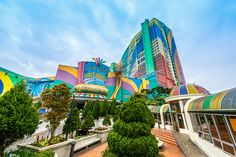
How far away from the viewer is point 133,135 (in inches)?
213

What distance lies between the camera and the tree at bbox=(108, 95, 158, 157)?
5.03m

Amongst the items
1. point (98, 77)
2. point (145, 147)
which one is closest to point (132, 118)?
point (145, 147)

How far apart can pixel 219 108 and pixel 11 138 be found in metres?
9.86

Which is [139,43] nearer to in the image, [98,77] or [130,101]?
[98,77]

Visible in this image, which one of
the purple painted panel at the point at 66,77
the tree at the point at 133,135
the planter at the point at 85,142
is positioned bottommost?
the planter at the point at 85,142

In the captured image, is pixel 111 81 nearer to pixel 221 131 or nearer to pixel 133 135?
pixel 221 131

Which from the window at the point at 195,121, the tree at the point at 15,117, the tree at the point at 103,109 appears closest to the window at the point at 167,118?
the window at the point at 195,121

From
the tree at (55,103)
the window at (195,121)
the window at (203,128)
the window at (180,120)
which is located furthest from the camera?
the window at (180,120)

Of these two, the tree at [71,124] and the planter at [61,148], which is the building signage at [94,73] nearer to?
the tree at [71,124]

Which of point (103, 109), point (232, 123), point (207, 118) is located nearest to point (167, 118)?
point (207, 118)

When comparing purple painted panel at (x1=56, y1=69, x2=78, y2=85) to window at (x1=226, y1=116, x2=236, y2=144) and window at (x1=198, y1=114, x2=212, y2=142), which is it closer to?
window at (x1=198, y1=114, x2=212, y2=142)

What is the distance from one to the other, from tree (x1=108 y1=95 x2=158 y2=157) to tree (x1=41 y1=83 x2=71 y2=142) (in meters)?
5.00

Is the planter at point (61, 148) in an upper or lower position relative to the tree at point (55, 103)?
lower

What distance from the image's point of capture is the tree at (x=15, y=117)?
13.6 feet
